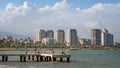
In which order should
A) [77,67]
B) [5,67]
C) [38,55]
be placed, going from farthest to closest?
[38,55], [77,67], [5,67]

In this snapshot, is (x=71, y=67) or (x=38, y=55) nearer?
(x=71, y=67)

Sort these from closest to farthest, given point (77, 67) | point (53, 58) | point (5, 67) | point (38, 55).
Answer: point (5, 67) < point (77, 67) < point (53, 58) < point (38, 55)

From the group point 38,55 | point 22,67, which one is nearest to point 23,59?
point 38,55

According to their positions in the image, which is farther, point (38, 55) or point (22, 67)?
point (38, 55)

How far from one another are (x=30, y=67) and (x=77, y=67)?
832 centimetres

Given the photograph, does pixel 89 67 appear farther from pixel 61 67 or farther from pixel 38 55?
pixel 38 55

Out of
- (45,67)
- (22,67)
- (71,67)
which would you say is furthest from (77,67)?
(22,67)

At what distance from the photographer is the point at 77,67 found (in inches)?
2297

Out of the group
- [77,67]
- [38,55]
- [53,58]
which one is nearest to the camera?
[77,67]

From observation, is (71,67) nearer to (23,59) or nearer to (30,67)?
(30,67)

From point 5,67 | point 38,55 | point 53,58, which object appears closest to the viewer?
point 5,67

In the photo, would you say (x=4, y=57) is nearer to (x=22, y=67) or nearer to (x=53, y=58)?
(x=53, y=58)

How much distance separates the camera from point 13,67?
181 feet

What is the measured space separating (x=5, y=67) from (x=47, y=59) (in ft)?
57.2
